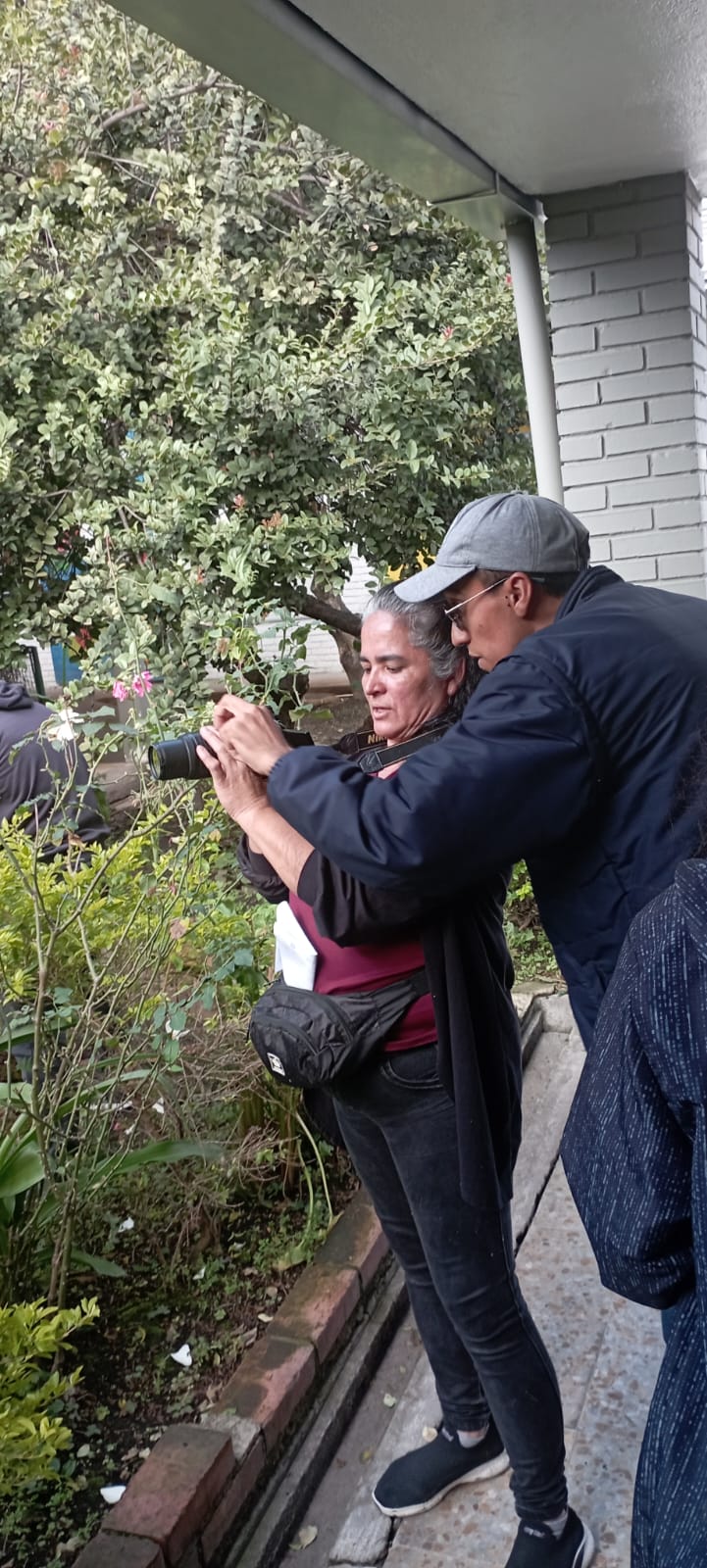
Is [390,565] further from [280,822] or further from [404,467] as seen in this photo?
[280,822]

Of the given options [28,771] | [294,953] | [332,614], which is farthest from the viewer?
[332,614]

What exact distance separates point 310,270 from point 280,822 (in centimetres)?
547

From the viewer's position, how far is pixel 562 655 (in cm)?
156

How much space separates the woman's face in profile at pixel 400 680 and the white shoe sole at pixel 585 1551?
4.84 feet

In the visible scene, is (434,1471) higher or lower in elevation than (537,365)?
lower

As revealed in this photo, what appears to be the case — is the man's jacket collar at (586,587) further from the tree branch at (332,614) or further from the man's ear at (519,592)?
the tree branch at (332,614)

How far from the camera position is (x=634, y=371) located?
3662 mm

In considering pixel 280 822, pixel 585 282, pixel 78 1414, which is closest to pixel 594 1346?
pixel 78 1414

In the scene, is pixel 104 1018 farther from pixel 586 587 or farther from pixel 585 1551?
pixel 586 587

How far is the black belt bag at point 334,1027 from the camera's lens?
6.07 ft

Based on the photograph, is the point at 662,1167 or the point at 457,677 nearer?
the point at 662,1167

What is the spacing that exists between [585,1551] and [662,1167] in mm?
1407

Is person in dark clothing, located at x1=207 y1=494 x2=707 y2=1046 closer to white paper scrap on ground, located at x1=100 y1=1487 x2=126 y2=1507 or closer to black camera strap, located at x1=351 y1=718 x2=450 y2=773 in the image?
black camera strap, located at x1=351 y1=718 x2=450 y2=773

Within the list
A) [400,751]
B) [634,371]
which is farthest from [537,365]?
[400,751]
